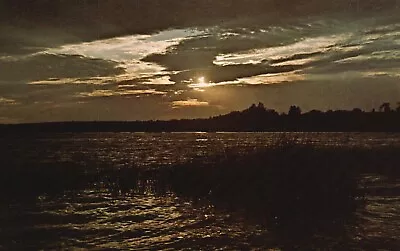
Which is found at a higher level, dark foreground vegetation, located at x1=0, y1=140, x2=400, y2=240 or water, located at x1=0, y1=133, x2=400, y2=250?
dark foreground vegetation, located at x1=0, y1=140, x2=400, y2=240

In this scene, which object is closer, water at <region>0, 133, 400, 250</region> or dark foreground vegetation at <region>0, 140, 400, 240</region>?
water at <region>0, 133, 400, 250</region>

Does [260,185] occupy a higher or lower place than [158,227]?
higher

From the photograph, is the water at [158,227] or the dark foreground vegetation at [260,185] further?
the dark foreground vegetation at [260,185]

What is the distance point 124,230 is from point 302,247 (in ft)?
22.2

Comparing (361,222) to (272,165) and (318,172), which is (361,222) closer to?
(318,172)

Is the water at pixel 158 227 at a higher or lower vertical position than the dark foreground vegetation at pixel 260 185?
lower

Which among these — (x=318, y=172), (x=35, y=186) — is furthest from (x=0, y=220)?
(x=318, y=172)

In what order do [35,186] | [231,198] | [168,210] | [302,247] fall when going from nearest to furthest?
[302,247] < [168,210] < [231,198] < [35,186]

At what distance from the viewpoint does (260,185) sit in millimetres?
23781

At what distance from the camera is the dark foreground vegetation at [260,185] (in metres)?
20.8

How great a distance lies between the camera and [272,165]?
79.7 ft

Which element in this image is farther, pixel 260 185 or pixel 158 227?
pixel 260 185

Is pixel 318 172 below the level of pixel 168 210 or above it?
above

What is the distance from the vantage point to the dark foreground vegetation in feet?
68.3
